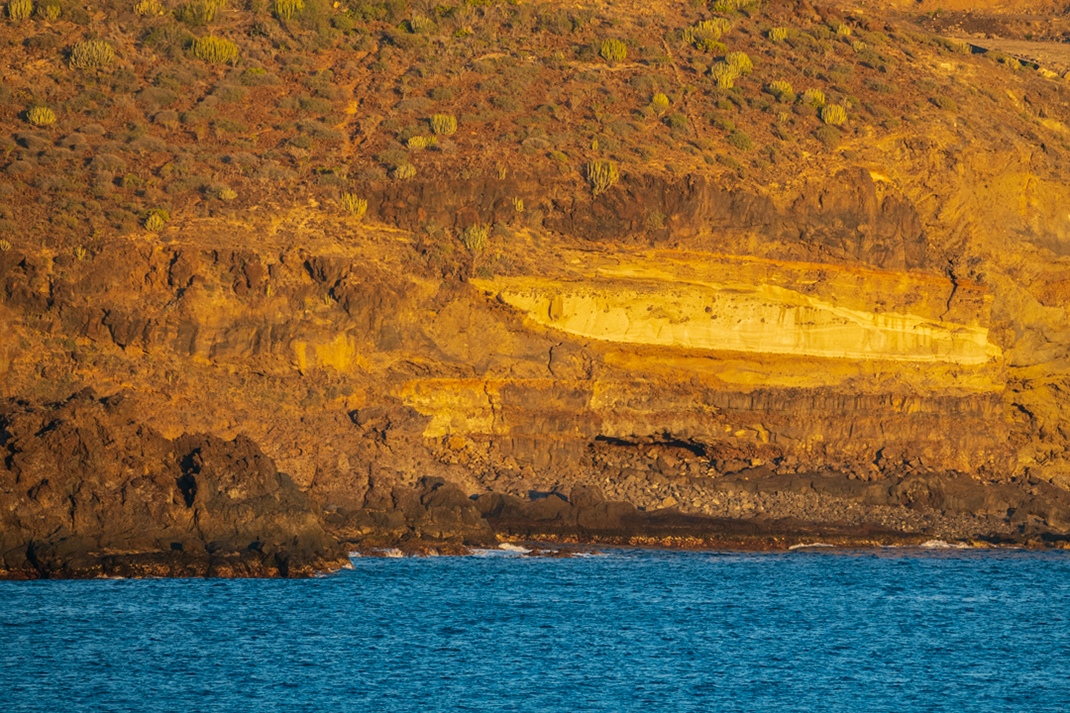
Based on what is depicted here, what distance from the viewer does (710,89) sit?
5544 cm

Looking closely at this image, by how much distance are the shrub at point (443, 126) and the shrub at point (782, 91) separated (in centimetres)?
1130

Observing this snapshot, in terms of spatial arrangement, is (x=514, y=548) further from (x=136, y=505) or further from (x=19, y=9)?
(x=19, y=9)

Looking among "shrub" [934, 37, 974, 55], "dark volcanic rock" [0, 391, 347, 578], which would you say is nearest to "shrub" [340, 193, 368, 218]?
"dark volcanic rock" [0, 391, 347, 578]

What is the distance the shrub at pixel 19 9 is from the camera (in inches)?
2248


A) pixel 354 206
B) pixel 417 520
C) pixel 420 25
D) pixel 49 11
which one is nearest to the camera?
pixel 417 520

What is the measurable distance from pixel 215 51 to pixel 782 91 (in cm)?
1923

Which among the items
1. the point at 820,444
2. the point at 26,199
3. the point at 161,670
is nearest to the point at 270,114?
the point at 26,199

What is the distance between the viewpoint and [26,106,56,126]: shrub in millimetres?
50469

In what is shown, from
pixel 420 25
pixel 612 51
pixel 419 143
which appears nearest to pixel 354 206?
pixel 419 143

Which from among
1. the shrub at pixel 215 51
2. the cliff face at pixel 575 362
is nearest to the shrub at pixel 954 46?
the cliff face at pixel 575 362

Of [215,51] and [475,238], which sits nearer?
[475,238]

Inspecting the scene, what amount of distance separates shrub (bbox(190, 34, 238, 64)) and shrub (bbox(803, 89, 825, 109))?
63.1 ft

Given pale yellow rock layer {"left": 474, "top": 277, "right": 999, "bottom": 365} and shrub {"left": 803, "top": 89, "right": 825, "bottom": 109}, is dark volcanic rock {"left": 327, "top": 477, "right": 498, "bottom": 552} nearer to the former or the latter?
pale yellow rock layer {"left": 474, "top": 277, "right": 999, "bottom": 365}

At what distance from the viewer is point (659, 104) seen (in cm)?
5388
